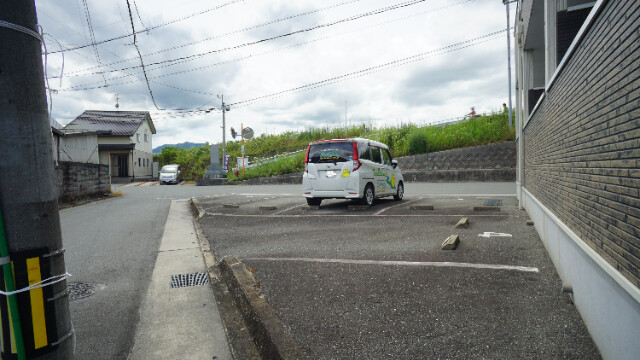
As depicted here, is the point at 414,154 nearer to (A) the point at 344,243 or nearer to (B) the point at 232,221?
(B) the point at 232,221

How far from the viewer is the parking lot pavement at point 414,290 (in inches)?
104

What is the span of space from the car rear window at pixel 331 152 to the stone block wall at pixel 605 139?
6352 mm

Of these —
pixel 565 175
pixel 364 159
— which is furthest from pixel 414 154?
pixel 565 175

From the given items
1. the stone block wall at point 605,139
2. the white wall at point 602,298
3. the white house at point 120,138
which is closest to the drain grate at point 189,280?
the white wall at point 602,298

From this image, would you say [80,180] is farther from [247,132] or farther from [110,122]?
[110,122]

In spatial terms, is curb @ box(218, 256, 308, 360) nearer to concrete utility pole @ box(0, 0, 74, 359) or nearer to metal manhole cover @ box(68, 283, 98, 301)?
concrete utility pole @ box(0, 0, 74, 359)

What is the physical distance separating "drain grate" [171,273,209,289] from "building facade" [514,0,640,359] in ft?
12.3

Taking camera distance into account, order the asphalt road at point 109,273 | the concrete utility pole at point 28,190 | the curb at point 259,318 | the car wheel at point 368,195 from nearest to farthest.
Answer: the concrete utility pole at point 28,190
the curb at point 259,318
the asphalt road at point 109,273
the car wheel at point 368,195

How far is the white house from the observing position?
127 ft

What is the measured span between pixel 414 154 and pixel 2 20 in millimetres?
23507

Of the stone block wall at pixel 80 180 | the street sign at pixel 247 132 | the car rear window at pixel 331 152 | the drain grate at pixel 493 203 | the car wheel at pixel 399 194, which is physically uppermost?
the street sign at pixel 247 132

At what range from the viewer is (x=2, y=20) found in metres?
1.68

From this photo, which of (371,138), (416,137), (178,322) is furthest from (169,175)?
(178,322)

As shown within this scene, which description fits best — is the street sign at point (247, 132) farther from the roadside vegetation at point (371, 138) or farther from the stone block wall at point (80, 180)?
the stone block wall at point (80, 180)
